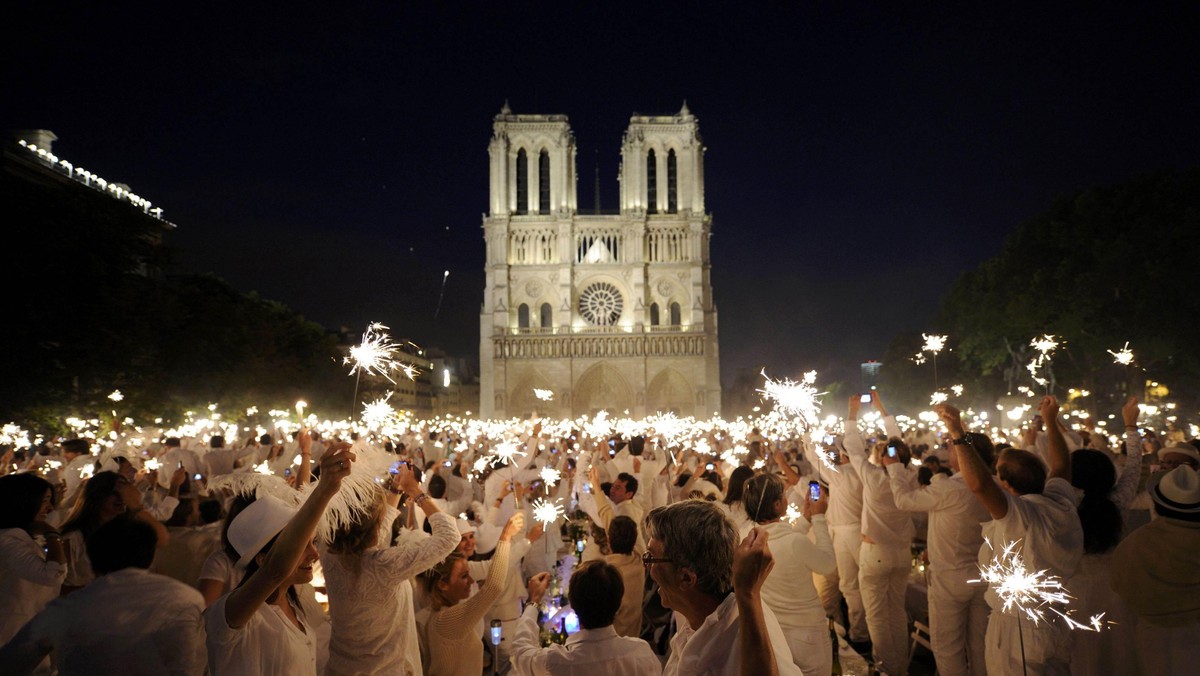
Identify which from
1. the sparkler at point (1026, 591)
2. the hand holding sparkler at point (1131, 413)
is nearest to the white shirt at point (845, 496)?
the hand holding sparkler at point (1131, 413)

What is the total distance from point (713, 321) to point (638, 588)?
54643 mm

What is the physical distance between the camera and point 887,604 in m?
6.20

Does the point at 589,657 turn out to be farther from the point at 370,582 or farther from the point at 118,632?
the point at 118,632

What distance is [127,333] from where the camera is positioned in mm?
21344

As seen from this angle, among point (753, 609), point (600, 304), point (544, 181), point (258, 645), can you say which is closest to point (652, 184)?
point (544, 181)

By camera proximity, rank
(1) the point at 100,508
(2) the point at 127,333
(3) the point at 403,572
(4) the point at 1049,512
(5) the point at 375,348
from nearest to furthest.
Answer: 1. (3) the point at 403,572
2. (4) the point at 1049,512
3. (1) the point at 100,508
4. (5) the point at 375,348
5. (2) the point at 127,333

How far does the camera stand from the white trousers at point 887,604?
6.15 m

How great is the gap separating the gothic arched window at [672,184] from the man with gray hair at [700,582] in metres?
59.9

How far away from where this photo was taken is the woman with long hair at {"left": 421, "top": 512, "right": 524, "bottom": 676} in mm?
3881

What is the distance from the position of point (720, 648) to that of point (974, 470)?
1971mm

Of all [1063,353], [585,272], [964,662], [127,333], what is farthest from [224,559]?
[585,272]

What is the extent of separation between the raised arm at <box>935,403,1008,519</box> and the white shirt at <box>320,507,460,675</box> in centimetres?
240

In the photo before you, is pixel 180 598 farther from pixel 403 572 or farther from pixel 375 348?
pixel 375 348

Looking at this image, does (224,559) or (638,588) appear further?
(638,588)
